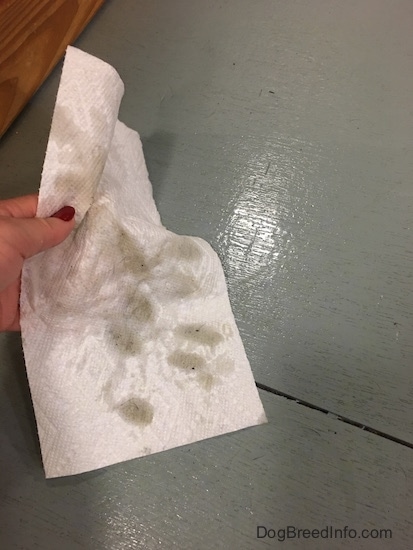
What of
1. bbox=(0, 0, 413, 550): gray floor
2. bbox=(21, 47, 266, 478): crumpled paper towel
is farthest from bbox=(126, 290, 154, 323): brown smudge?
bbox=(0, 0, 413, 550): gray floor

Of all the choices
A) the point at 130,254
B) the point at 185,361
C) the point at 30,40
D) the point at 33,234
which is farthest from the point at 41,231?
the point at 30,40

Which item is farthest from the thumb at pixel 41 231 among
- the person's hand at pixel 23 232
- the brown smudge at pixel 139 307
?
the brown smudge at pixel 139 307

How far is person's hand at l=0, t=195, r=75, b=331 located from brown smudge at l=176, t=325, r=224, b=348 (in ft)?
0.62

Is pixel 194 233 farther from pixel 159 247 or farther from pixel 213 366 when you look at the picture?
pixel 213 366

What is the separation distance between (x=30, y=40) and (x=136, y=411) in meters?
0.54

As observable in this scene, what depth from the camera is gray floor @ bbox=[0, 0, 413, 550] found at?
0.54 m

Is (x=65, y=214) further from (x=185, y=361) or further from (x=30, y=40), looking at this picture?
(x=30, y=40)

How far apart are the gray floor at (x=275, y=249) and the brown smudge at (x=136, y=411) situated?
0.05m

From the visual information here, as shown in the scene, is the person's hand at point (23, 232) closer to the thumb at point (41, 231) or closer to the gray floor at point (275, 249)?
the thumb at point (41, 231)

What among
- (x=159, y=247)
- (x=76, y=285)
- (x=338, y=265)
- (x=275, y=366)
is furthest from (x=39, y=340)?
(x=338, y=265)

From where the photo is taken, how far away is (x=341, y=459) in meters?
0.56

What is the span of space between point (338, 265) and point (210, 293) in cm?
18

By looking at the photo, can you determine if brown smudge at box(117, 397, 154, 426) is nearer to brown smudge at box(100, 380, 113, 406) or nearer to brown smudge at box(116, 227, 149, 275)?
brown smudge at box(100, 380, 113, 406)

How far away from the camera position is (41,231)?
0.45m
